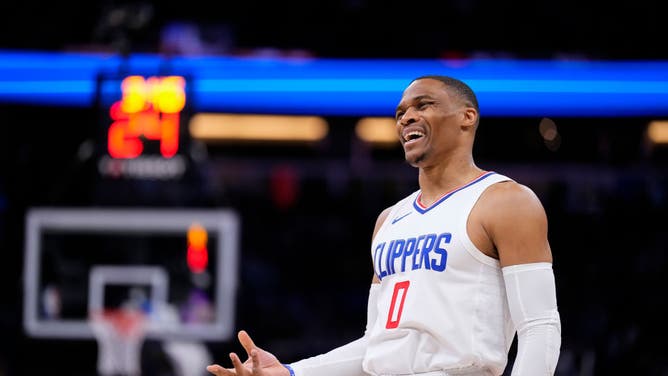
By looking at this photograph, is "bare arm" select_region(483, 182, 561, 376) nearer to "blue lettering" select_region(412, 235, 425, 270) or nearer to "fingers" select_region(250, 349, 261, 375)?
"blue lettering" select_region(412, 235, 425, 270)

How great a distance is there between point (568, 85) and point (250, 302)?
3.89m

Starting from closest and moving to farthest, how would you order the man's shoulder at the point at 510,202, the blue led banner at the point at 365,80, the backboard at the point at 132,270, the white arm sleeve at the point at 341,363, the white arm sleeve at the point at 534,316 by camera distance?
1. the white arm sleeve at the point at 534,316
2. the man's shoulder at the point at 510,202
3. the white arm sleeve at the point at 341,363
4. the backboard at the point at 132,270
5. the blue led banner at the point at 365,80

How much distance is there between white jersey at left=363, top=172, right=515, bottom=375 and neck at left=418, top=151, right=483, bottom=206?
0.13 feet

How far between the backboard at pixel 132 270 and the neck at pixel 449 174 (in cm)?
589

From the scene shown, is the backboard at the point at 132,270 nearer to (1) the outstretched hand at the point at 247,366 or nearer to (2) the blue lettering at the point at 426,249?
(1) the outstretched hand at the point at 247,366

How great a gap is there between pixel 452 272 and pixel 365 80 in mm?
7419

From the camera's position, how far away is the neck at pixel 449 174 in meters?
3.07

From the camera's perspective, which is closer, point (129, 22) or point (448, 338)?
point (448, 338)

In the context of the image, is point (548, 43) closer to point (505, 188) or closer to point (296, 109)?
point (296, 109)

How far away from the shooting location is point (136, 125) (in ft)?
27.3

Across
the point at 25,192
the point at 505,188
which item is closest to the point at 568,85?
the point at 25,192

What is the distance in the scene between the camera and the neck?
10.1 ft

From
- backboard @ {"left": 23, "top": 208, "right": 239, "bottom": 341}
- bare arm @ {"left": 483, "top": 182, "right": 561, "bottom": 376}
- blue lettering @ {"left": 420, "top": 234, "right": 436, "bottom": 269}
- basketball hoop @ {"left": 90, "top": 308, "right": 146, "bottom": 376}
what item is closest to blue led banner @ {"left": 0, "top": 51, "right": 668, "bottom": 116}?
backboard @ {"left": 23, "top": 208, "right": 239, "bottom": 341}

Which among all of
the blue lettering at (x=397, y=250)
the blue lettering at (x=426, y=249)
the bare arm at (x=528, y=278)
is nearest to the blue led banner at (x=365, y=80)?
the blue lettering at (x=397, y=250)
